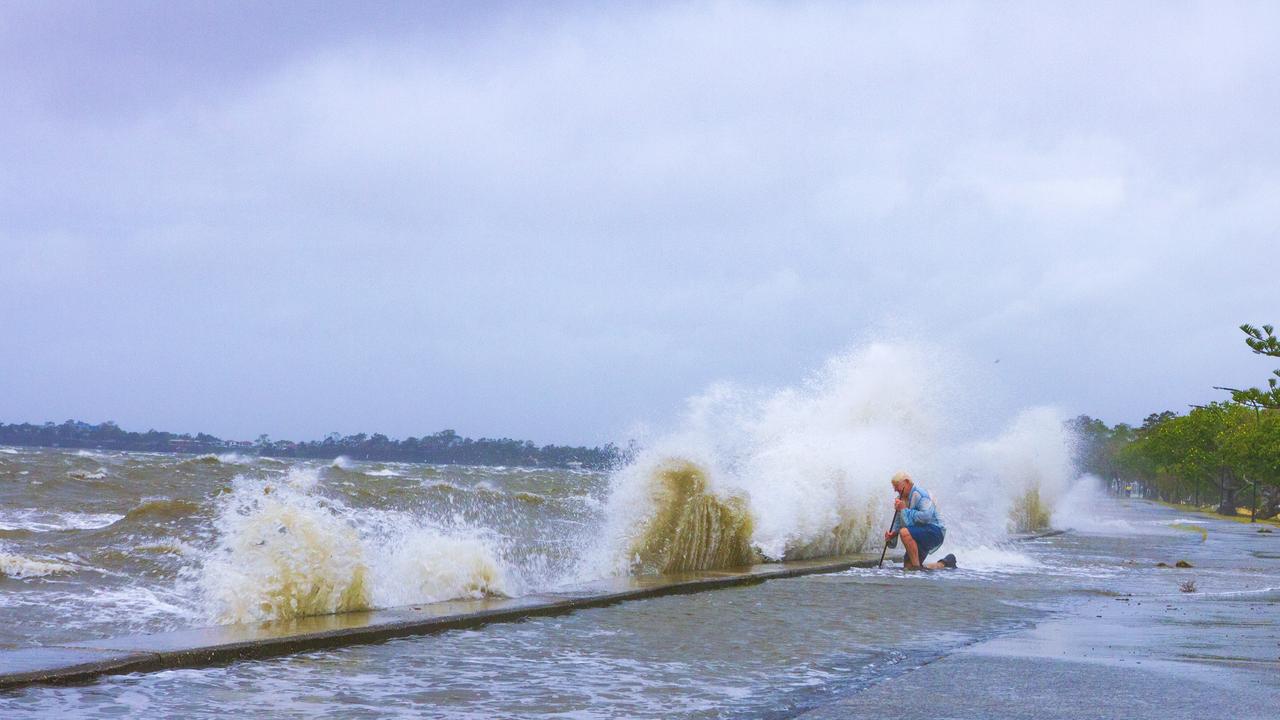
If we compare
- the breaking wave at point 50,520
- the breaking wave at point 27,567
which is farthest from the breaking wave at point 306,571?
the breaking wave at point 50,520

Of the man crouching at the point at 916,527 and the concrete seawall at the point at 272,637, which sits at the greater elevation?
the man crouching at the point at 916,527

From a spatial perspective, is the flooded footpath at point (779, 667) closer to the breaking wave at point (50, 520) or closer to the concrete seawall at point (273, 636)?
the concrete seawall at point (273, 636)

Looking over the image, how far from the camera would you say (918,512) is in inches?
582

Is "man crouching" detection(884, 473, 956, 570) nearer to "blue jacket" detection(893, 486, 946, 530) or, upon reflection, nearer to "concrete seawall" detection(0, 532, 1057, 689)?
"blue jacket" detection(893, 486, 946, 530)

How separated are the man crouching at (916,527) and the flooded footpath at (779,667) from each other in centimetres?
344

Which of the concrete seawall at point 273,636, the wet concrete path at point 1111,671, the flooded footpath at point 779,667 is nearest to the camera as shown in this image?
the flooded footpath at point 779,667

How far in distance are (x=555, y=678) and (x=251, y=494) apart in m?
4.78

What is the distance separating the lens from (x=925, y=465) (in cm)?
2139

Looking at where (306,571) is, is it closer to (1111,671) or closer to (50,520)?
(1111,671)

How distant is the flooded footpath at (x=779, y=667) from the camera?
534 centimetres

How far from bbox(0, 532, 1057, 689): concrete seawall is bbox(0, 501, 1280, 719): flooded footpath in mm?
113

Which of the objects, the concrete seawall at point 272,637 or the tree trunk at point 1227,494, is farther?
the tree trunk at point 1227,494

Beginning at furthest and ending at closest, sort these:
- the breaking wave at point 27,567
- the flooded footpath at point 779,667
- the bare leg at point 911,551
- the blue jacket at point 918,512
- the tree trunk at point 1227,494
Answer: the tree trunk at point 1227,494 → the blue jacket at point 918,512 → the bare leg at point 911,551 → the breaking wave at point 27,567 → the flooded footpath at point 779,667

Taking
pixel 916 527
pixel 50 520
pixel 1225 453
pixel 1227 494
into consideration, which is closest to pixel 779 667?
pixel 916 527
